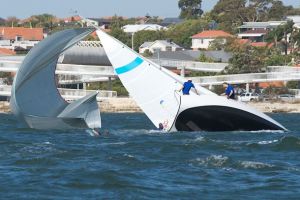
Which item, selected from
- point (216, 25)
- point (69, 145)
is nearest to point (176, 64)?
point (69, 145)

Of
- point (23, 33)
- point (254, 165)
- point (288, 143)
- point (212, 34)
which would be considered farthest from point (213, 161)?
point (23, 33)

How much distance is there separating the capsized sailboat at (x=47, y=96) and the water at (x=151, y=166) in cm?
100

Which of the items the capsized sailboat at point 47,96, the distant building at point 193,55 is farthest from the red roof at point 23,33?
the capsized sailboat at point 47,96

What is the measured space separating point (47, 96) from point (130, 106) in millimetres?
34413

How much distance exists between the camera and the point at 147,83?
36.4 meters

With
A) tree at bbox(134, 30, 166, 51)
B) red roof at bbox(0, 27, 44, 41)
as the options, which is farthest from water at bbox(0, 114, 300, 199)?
red roof at bbox(0, 27, 44, 41)

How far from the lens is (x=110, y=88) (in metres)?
74.8

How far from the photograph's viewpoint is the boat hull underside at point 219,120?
35.4 meters

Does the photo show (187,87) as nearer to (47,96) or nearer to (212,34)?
(47,96)

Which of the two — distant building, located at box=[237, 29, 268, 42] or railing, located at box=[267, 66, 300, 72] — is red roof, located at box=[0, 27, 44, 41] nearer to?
distant building, located at box=[237, 29, 268, 42]

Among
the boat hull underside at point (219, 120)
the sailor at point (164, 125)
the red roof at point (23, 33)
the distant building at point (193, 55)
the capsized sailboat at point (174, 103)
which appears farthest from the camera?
the red roof at point (23, 33)

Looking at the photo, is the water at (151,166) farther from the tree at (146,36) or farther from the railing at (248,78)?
the tree at (146,36)

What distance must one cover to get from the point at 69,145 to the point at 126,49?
718 centimetres

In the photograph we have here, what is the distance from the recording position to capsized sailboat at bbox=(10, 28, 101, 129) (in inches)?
1355
